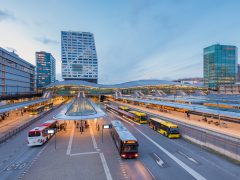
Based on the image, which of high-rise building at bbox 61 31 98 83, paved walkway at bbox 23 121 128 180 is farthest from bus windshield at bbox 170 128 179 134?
high-rise building at bbox 61 31 98 83

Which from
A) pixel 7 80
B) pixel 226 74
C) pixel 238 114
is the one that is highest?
pixel 226 74

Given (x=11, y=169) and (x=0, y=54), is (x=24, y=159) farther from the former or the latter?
(x=0, y=54)

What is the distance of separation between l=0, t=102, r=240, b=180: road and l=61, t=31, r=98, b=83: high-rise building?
160m

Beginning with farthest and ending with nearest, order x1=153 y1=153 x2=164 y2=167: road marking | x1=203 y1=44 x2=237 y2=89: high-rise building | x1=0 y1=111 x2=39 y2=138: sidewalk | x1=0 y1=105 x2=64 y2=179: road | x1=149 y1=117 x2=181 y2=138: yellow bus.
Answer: x1=203 y1=44 x2=237 y2=89: high-rise building < x1=0 y1=111 x2=39 y2=138: sidewalk < x1=149 y1=117 x2=181 y2=138: yellow bus < x1=153 y1=153 x2=164 y2=167: road marking < x1=0 y1=105 x2=64 y2=179: road

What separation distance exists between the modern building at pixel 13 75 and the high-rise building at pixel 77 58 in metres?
69.0

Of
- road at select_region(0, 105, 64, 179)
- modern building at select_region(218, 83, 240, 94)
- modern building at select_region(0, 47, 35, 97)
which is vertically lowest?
road at select_region(0, 105, 64, 179)

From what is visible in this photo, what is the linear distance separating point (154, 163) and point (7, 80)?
82041 millimetres

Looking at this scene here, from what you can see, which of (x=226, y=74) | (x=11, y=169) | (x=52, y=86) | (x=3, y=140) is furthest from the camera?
(x=226, y=74)

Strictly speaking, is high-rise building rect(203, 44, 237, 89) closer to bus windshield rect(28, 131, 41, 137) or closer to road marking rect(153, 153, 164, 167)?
road marking rect(153, 153, 164, 167)

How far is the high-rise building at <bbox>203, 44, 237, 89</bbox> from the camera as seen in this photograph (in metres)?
157

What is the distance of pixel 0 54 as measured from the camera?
68.9 meters

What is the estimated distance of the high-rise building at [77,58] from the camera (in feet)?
586

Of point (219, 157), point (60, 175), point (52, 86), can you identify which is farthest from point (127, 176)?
point (52, 86)

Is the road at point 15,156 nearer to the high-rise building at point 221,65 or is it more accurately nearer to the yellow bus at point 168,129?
the yellow bus at point 168,129
